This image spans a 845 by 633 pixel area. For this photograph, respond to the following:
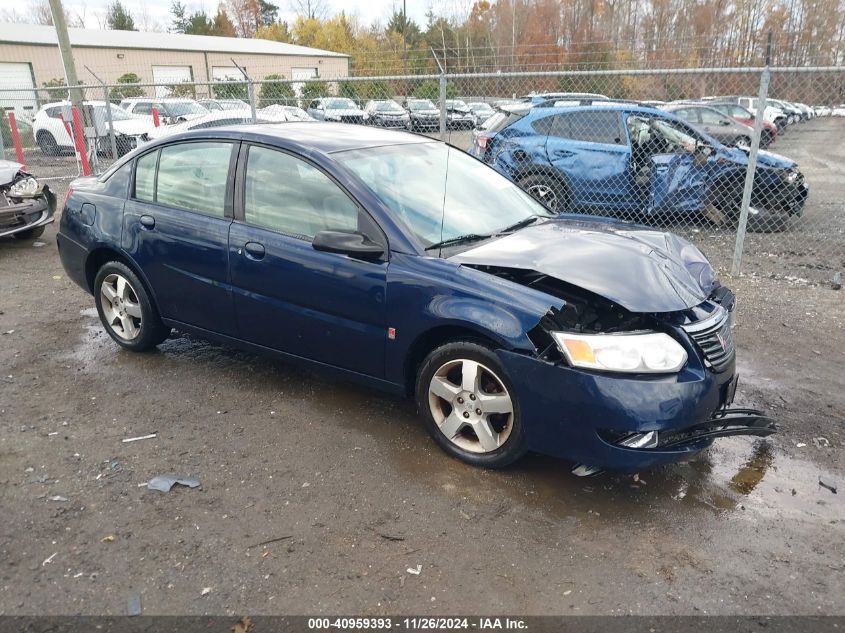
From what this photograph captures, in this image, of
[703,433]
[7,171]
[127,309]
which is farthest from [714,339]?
[7,171]

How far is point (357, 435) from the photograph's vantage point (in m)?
3.76

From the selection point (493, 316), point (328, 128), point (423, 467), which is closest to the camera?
point (493, 316)

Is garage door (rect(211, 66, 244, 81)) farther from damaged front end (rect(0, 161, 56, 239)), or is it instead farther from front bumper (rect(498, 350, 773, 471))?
front bumper (rect(498, 350, 773, 471))

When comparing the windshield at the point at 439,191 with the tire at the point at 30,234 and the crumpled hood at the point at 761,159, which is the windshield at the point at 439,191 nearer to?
the crumpled hood at the point at 761,159

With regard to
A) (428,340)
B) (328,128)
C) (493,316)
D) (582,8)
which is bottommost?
(428,340)

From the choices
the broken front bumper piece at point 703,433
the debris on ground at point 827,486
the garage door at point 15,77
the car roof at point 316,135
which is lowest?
the debris on ground at point 827,486

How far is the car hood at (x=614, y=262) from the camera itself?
311cm

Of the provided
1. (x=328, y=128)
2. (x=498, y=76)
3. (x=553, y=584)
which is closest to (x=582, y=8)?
(x=498, y=76)

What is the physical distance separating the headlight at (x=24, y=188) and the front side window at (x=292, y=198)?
560 cm

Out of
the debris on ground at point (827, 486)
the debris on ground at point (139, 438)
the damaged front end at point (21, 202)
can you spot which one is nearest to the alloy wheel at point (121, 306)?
the debris on ground at point (139, 438)

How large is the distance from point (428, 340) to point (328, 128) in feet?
5.95

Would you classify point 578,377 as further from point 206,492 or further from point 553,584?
point 206,492

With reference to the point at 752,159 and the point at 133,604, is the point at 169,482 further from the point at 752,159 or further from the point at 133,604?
the point at 752,159

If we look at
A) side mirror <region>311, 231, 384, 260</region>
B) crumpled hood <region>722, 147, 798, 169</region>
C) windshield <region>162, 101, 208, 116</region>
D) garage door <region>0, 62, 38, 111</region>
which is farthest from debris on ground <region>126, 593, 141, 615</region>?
garage door <region>0, 62, 38, 111</region>
